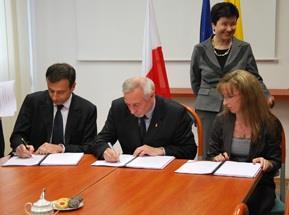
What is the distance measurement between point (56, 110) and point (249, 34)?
2274 mm

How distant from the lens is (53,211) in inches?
74.4

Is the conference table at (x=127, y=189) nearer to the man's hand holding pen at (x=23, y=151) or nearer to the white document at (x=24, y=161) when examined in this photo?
the white document at (x=24, y=161)

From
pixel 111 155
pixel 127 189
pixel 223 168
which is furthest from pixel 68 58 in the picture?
pixel 127 189

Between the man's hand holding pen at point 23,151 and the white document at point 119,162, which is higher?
the man's hand holding pen at point 23,151

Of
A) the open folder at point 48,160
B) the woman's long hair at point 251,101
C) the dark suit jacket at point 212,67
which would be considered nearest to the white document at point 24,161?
the open folder at point 48,160

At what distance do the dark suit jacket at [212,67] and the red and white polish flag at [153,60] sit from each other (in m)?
0.46

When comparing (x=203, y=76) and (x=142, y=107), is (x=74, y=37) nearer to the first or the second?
(x=203, y=76)

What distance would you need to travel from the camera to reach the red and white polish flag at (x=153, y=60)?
4145 mm

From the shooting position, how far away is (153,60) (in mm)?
4227

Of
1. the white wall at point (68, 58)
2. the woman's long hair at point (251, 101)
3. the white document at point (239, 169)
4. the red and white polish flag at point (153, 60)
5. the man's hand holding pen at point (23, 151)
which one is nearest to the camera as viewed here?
the white document at point (239, 169)

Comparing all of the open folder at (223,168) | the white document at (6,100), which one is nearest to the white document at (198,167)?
the open folder at (223,168)

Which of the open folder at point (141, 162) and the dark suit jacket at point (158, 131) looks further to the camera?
the dark suit jacket at point (158, 131)

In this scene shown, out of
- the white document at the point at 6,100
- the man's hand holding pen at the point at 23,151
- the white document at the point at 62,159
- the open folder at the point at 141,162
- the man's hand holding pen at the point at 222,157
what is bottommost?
the white document at the point at 62,159

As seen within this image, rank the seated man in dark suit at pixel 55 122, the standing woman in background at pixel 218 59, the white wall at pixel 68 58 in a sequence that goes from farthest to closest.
Result: the white wall at pixel 68 58, the standing woman in background at pixel 218 59, the seated man in dark suit at pixel 55 122
